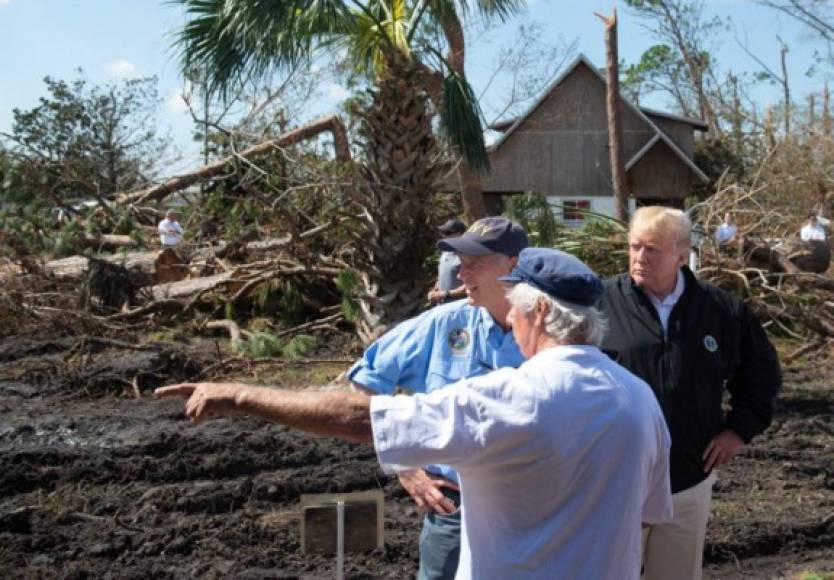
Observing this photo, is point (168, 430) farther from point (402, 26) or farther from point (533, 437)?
point (533, 437)

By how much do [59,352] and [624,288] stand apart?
9802 millimetres

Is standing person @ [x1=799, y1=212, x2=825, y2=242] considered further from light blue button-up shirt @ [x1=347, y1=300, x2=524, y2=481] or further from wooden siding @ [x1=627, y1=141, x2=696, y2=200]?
wooden siding @ [x1=627, y1=141, x2=696, y2=200]

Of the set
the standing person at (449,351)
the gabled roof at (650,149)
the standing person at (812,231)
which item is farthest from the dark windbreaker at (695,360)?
the gabled roof at (650,149)

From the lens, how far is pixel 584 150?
111 feet

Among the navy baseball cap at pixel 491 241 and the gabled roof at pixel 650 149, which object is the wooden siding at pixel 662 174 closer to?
the gabled roof at pixel 650 149

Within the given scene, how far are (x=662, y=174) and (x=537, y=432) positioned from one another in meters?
30.8

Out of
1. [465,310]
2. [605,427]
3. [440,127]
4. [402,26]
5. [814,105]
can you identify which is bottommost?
[605,427]

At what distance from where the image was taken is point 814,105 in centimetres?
3050

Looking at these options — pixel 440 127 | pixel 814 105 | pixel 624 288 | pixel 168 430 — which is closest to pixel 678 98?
pixel 814 105

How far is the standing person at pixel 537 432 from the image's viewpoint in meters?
2.02

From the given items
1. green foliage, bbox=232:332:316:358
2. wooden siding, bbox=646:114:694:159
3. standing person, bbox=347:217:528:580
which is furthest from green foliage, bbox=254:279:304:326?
wooden siding, bbox=646:114:694:159

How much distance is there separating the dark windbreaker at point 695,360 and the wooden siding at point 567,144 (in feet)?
94.3

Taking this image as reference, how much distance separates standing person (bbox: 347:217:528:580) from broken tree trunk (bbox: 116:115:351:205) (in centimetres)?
1104

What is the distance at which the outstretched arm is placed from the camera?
7.21 feet
